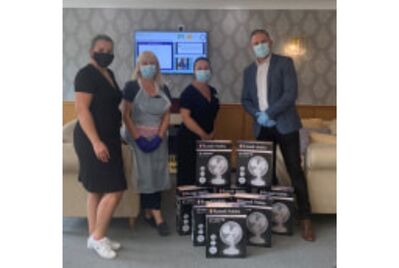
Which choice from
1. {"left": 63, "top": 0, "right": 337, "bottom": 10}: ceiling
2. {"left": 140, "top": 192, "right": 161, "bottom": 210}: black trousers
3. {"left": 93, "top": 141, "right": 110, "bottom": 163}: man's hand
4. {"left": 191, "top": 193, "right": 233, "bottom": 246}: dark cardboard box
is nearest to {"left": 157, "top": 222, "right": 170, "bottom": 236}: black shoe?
{"left": 140, "top": 192, "right": 161, "bottom": 210}: black trousers

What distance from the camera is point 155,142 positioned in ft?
9.12

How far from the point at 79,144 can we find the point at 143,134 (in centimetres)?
49

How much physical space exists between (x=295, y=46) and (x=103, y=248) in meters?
3.93

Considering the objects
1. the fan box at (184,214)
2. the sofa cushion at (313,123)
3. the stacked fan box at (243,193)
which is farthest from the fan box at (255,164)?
the sofa cushion at (313,123)

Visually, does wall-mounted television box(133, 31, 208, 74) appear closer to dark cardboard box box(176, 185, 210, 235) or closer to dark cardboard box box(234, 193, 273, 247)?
dark cardboard box box(176, 185, 210, 235)

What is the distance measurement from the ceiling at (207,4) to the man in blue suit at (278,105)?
2.83m

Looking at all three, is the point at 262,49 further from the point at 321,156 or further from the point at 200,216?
the point at 200,216

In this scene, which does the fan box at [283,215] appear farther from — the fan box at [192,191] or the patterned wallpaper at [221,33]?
the patterned wallpaper at [221,33]

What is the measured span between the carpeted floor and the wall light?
9.87ft

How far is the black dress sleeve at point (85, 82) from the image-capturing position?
2.28 m
